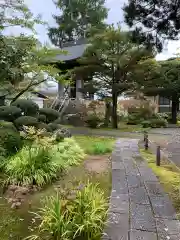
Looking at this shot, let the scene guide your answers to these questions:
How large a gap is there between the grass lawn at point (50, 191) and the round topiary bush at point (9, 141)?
1551 millimetres

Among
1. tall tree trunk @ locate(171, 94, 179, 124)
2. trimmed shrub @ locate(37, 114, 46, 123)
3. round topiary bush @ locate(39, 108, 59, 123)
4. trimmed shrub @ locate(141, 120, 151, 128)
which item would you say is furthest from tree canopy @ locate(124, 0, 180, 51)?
tall tree trunk @ locate(171, 94, 179, 124)

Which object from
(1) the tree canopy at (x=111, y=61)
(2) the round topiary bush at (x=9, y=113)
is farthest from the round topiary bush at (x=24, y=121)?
(1) the tree canopy at (x=111, y=61)

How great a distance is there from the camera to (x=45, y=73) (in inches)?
418

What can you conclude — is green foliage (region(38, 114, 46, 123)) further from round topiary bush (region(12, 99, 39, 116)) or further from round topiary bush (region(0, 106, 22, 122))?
round topiary bush (region(0, 106, 22, 122))

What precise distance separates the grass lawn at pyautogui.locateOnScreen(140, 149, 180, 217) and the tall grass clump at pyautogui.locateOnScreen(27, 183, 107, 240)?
1.30 meters

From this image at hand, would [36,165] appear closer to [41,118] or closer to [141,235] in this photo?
[141,235]

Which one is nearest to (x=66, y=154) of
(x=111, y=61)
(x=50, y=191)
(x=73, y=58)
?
(x=50, y=191)

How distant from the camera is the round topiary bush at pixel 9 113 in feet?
28.2

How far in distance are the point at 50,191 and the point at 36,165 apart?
86cm

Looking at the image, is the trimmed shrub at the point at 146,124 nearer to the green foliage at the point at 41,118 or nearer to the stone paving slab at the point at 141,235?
the green foliage at the point at 41,118

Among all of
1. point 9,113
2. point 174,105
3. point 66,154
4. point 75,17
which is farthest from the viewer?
point 75,17

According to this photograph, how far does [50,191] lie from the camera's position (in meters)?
5.12

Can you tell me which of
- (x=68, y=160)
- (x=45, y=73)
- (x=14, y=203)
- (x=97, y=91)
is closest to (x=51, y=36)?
(x=97, y=91)

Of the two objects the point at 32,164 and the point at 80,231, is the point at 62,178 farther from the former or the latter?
the point at 80,231
